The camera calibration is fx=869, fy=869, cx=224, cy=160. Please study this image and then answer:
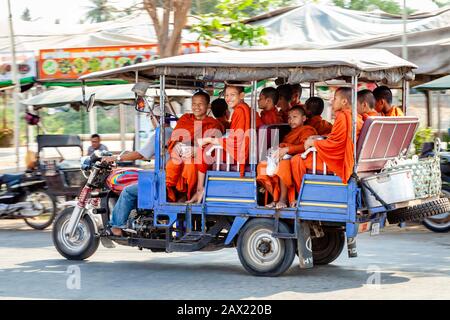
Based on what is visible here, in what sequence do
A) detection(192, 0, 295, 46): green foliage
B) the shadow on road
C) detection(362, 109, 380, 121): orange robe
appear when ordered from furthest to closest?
detection(192, 0, 295, 46): green foliage → detection(362, 109, 380, 121): orange robe → the shadow on road

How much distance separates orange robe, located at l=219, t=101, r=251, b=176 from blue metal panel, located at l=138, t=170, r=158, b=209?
0.86 meters

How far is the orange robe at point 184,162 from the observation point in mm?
8523

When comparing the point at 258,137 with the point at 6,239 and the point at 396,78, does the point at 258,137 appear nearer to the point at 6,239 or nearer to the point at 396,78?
the point at 396,78

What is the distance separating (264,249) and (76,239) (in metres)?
2.25

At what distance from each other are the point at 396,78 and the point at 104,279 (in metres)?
3.41

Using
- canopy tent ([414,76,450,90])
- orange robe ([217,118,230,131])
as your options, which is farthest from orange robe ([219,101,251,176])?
canopy tent ([414,76,450,90])

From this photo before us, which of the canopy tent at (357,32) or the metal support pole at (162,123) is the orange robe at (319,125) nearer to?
the metal support pole at (162,123)

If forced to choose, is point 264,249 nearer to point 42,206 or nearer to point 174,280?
point 174,280

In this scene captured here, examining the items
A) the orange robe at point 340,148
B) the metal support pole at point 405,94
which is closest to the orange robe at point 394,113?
the metal support pole at point 405,94

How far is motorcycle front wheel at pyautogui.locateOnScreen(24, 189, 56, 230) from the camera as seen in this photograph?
1338 cm

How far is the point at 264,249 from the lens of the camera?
822 centimetres

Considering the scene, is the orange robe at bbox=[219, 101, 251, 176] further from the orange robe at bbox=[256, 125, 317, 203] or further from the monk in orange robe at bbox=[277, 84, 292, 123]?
the monk in orange robe at bbox=[277, 84, 292, 123]

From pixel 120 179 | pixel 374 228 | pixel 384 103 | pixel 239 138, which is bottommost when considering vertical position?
pixel 374 228

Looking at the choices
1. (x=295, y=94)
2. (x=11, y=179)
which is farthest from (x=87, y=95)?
(x=295, y=94)
